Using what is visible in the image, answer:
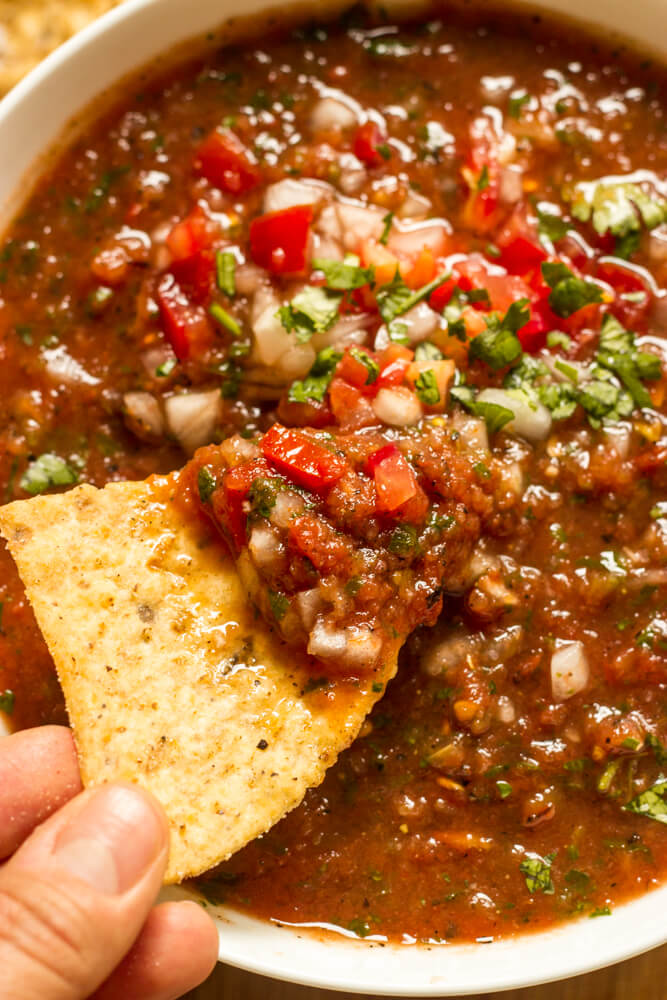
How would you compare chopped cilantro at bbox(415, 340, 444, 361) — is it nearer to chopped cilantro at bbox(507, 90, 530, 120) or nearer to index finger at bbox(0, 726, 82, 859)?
chopped cilantro at bbox(507, 90, 530, 120)

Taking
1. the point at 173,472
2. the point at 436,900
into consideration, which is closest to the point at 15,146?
the point at 173,472

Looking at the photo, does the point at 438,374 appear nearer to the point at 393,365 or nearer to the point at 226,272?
the point at 393,365

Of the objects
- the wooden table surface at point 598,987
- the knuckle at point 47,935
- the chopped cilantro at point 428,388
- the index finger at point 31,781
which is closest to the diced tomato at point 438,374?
the chopped cilantro at point 428,388

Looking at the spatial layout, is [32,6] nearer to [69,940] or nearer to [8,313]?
[8,313]

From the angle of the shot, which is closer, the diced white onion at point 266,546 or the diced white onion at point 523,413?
the diced white onion at point 266,546

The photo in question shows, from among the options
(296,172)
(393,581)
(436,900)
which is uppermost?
(296,172)

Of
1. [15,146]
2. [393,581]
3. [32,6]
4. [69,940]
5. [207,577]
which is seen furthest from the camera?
[32,6]

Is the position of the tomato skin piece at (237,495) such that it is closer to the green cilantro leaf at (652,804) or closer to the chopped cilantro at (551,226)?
the chopped cilantro at (551,226)
